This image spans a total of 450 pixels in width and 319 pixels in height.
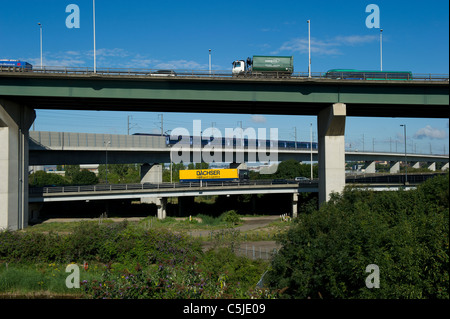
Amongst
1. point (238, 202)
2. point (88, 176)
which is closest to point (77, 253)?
point (238, 202)

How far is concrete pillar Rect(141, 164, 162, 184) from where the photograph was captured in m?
59.4

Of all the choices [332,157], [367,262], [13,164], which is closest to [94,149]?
[13,164]

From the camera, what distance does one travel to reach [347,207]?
24344mm

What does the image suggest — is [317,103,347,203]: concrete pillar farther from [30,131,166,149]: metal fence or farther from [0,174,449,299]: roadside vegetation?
[30,131,166,149]: metal fence

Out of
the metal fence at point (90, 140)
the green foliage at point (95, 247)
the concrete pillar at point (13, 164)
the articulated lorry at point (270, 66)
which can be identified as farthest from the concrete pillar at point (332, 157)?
the concrete pillar at point (13, 164)

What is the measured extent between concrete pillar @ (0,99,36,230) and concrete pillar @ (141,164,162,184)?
2445 cm

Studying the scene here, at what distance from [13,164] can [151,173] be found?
2666 centimetres

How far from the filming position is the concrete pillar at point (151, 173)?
59438 millimetres

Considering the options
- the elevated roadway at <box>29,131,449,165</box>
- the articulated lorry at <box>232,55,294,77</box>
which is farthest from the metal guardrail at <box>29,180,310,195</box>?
the articulated lorry at <box>232,55,294,77</box>

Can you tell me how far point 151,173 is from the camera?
59.5 metres

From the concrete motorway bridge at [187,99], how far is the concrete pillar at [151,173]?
21.6m

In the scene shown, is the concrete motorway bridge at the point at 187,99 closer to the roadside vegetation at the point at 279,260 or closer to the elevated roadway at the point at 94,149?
the roadside vegetation at the point at 279,260

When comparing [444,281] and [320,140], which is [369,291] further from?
[320,140]
